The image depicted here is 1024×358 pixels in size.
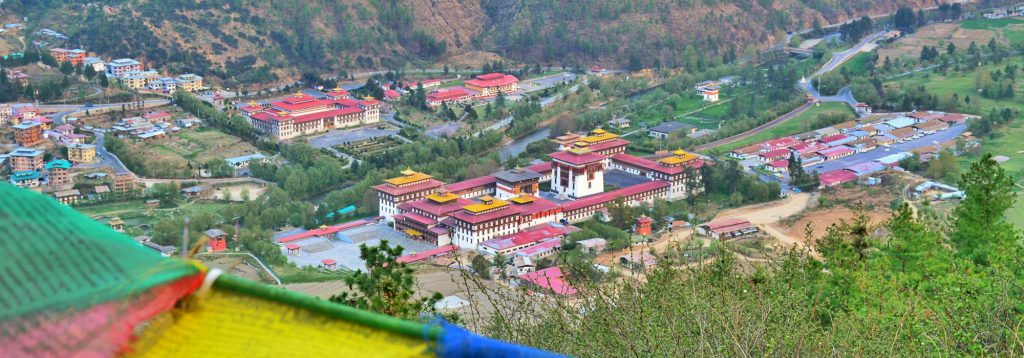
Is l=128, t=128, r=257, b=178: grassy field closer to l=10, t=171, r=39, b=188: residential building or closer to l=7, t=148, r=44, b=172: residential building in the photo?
l=7, t=148, r=44, b=172: residential building

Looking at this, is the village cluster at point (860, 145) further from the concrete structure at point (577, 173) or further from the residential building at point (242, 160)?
the residential building at point (242, 160)

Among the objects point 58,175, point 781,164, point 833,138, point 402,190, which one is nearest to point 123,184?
point 58,175

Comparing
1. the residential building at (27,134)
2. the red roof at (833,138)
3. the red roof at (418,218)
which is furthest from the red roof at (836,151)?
→ the residential building at (27,134)

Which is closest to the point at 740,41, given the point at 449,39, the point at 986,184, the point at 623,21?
the point at 623,21

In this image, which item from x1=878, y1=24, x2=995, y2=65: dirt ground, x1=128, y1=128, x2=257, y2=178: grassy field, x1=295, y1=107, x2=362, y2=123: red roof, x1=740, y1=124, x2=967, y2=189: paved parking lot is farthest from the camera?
x1=878, y1=24, x2=995, y2=65: dirt ground

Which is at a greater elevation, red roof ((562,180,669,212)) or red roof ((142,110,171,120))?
red roof ((142,110,171,120))

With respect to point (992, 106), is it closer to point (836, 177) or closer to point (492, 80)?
point (836, 177)

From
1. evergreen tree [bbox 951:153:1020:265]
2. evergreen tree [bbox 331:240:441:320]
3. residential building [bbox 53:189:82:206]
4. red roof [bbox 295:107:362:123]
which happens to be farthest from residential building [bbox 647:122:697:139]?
evergreen tree [bbox 331:240:441:320]
